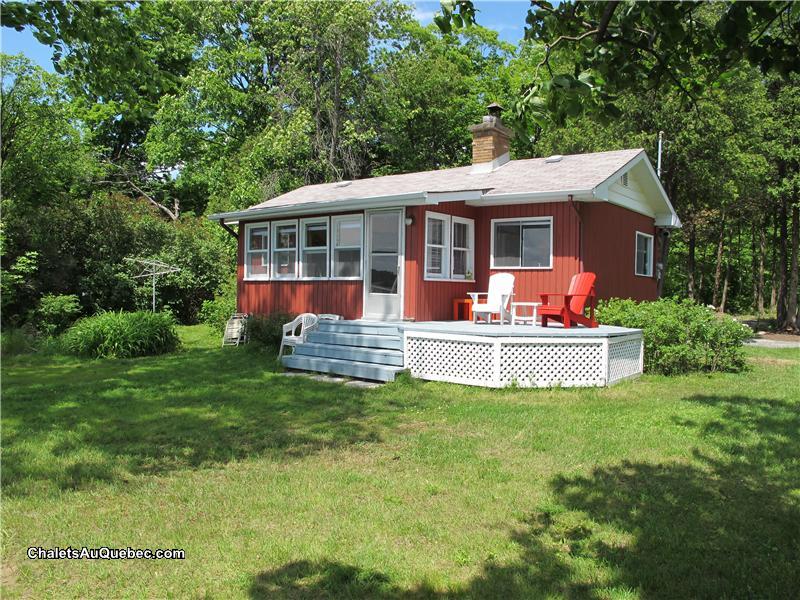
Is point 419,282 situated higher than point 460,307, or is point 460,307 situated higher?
point 419,282

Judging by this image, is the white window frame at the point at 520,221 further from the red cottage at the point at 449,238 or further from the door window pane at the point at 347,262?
the door window pane at the point at 347,262

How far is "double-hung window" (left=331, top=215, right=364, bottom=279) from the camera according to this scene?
12.3 m

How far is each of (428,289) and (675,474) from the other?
23.9 ft

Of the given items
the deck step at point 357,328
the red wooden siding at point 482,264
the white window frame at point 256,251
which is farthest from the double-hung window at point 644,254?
the white window frame at point 256,251

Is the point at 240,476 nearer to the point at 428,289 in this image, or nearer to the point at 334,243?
the point at 428,289

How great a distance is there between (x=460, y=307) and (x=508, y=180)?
3.01m

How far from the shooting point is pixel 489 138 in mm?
14766

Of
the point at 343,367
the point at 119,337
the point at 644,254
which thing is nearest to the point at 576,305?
the point at 343,367

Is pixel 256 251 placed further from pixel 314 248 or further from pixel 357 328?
pixel 357 328

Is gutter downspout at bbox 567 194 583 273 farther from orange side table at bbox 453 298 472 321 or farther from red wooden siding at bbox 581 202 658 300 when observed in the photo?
Result: orange side table at bbox 453 298 472 321

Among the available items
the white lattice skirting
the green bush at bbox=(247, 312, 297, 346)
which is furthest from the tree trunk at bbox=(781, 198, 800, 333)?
the green bush at bbox=(247, 312, 297, 346)

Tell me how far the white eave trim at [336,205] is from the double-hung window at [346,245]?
0.26m

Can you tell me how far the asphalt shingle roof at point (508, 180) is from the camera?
1193 cm

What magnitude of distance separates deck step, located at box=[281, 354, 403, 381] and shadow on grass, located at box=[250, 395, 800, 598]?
4.66m
